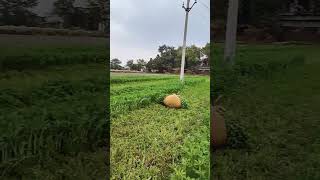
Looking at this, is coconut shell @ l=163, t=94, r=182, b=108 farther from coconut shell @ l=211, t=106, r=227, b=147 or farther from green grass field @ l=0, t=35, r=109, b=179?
green grass field @ l=0, t=35, r=109, b=179

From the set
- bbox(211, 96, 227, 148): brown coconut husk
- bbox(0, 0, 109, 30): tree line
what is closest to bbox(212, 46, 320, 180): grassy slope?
bbox(211, 96, 227, 148): brown coconut husk

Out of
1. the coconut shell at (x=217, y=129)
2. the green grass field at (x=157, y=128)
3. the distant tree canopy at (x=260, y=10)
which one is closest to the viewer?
the green grass field at (x=157, y=128)

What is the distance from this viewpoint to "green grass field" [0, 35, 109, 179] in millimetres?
3939

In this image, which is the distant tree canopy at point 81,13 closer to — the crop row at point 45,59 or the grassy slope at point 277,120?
the crop row at point 45,59

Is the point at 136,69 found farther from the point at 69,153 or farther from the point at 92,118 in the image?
the point at 69,153

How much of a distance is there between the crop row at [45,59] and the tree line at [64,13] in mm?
228

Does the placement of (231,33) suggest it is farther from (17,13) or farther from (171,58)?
(17,13)

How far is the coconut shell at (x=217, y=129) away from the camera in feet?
14.0

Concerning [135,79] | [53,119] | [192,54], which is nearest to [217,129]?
[192,54]

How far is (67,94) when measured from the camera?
4168 millimetres

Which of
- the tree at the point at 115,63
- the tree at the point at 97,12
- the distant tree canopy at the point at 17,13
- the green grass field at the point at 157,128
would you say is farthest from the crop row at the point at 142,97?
the distant tree canopy at the point at 17,13

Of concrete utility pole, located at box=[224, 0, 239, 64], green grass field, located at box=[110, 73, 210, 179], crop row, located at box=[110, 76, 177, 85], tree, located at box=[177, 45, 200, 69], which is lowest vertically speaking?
green grass field, located at box=[110, 73, 210, 179]

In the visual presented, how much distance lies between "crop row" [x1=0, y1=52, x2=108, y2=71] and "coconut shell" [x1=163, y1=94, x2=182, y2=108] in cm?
60

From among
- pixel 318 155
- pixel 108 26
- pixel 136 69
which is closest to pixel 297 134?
pixel 318 155
